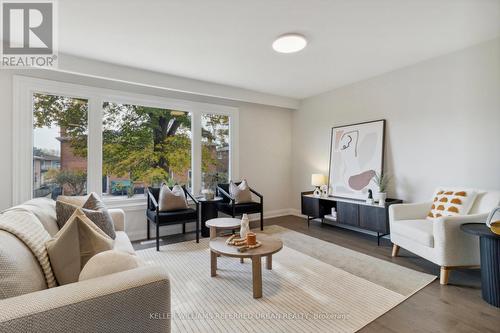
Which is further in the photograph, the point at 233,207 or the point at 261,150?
the point at 261,150

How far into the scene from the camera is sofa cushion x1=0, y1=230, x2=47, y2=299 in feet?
3.48

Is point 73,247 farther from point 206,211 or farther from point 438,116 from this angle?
point 438,116

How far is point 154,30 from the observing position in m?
2.70

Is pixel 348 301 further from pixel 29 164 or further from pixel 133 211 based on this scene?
pixel 29 164

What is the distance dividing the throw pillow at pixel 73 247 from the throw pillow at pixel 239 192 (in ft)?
10.0

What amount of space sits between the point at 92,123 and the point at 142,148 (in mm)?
801

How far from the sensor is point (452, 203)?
291 centimetres

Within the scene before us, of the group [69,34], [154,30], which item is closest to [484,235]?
[154,30]

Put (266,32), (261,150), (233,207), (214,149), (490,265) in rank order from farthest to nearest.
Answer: (261,150) < (214,149) < (233,207) < (266,32) < (490,265)

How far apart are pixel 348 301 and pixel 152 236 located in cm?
318

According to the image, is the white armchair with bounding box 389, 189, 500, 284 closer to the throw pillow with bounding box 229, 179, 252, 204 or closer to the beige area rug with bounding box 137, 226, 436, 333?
the beige area rug with bounding box 137, 226, 436, 333

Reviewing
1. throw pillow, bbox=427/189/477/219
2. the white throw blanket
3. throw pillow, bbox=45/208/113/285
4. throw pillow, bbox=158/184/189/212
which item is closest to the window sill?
throw pillow, bbox=158/184/189/212

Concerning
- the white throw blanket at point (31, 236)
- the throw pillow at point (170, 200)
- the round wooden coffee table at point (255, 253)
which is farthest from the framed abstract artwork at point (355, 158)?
the white throw blanket at point (31, 236)

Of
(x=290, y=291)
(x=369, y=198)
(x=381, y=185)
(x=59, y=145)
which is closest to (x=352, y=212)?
(x=369, y=198)
